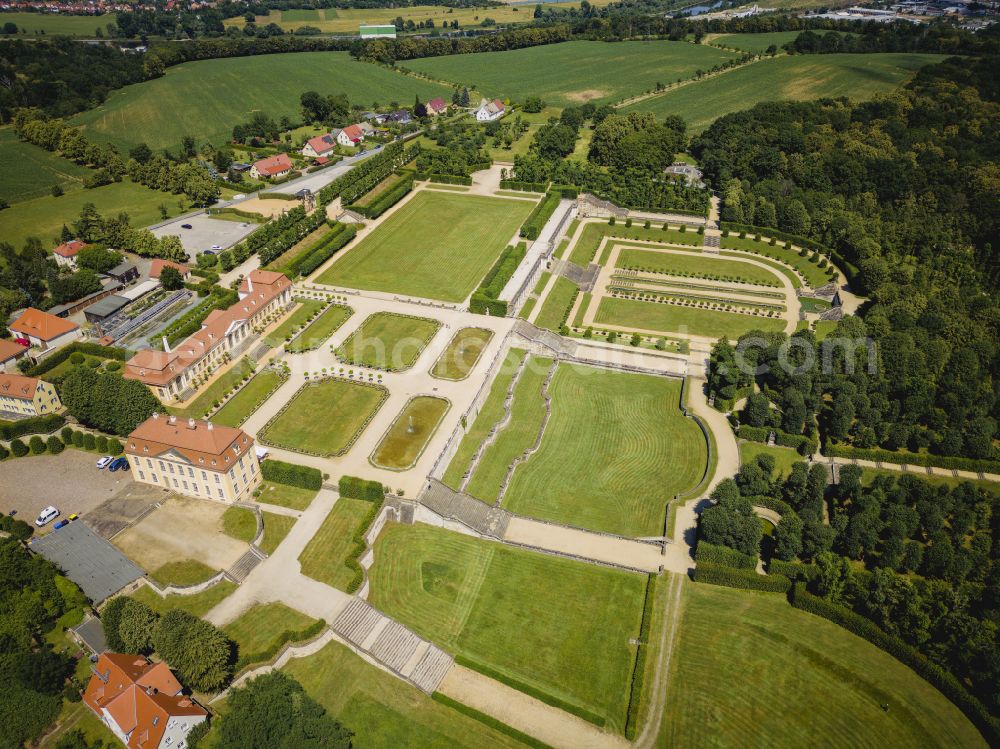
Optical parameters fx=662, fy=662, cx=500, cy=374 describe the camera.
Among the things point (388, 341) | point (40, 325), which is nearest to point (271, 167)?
point (40, 325)

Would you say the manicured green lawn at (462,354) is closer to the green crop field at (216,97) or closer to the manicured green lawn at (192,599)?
the manicured green lawn at (192,599)

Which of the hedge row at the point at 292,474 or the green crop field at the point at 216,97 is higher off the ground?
the green crop field at the point at 216,97

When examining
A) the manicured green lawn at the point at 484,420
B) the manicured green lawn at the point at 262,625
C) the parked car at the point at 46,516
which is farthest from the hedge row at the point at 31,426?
the manicured green lawn at the point at 484,420

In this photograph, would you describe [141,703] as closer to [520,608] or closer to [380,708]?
[380,708]

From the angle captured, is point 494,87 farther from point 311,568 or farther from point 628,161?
point 311,568

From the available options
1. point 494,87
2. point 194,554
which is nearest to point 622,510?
point 194,554

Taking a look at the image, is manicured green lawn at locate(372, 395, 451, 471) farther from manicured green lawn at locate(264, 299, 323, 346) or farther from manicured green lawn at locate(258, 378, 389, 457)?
manicured green lawn at locate(264, 299, 323, 346)
